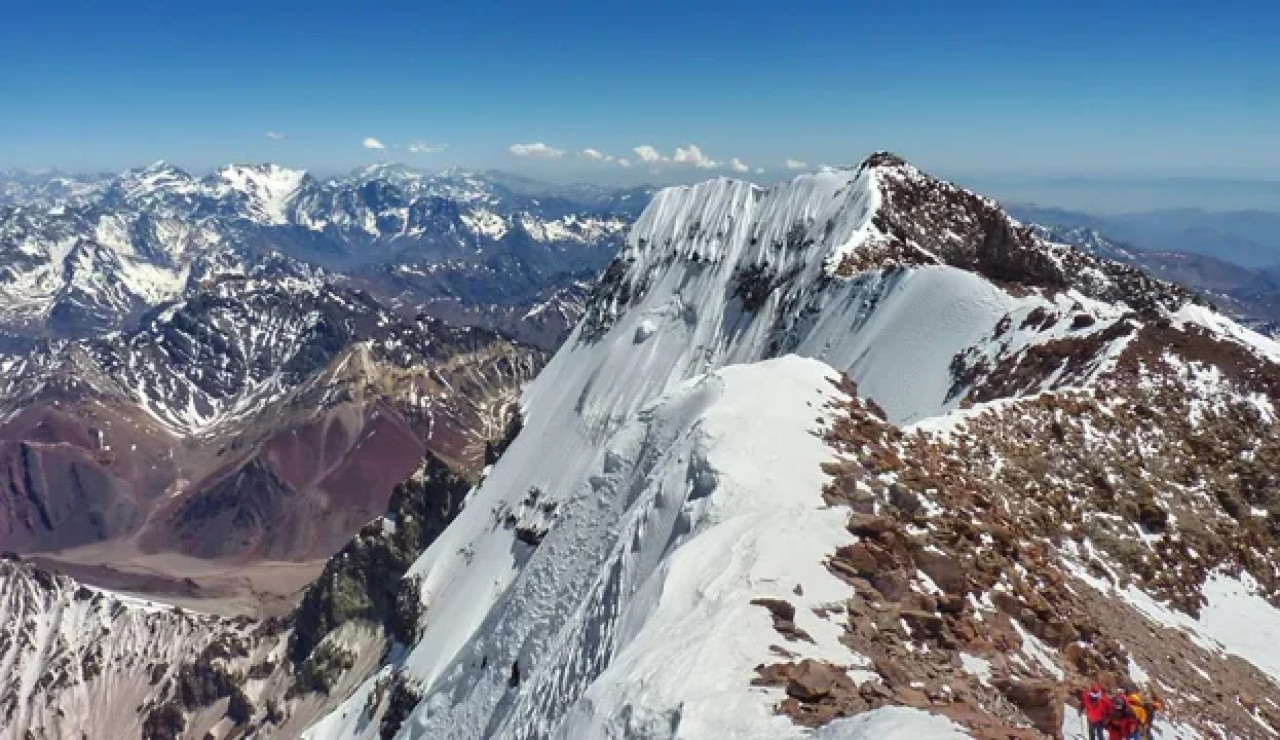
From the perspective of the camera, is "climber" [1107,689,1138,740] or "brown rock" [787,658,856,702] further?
"climber" [1107,689,1138,740]

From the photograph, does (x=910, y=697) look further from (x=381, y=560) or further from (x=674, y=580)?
(x=381, y=560)

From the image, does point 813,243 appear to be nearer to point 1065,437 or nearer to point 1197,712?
point 1065,437

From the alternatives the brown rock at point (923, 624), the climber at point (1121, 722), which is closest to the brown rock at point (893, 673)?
the brown rock at point (923, 624)

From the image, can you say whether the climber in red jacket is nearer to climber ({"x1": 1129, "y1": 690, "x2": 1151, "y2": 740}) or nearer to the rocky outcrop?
climber ({"x1": 1129, "y1": 690, "x2": 1151, "y2": 740})

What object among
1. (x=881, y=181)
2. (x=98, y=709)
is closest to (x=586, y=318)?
(x=881, y=181)

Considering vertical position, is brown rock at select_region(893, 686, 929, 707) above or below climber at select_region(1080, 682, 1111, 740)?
above

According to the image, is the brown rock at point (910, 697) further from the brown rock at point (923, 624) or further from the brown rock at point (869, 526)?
the brown rock at point (869, 526)

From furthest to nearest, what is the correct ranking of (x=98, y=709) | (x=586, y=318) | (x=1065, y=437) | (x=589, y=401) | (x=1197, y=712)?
(x=98, y=709)
(x=586, y=318)
(x=589, y=401)
(x=1065, y=437)
(x=1197, y=712)

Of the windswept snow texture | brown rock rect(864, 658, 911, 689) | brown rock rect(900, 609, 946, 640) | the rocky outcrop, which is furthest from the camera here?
the rocky outcrop

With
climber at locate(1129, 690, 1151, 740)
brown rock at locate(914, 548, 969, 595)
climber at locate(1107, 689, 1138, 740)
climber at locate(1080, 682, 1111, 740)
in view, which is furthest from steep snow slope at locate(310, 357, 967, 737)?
climber at locate(1129, 690, 1151, 740)
